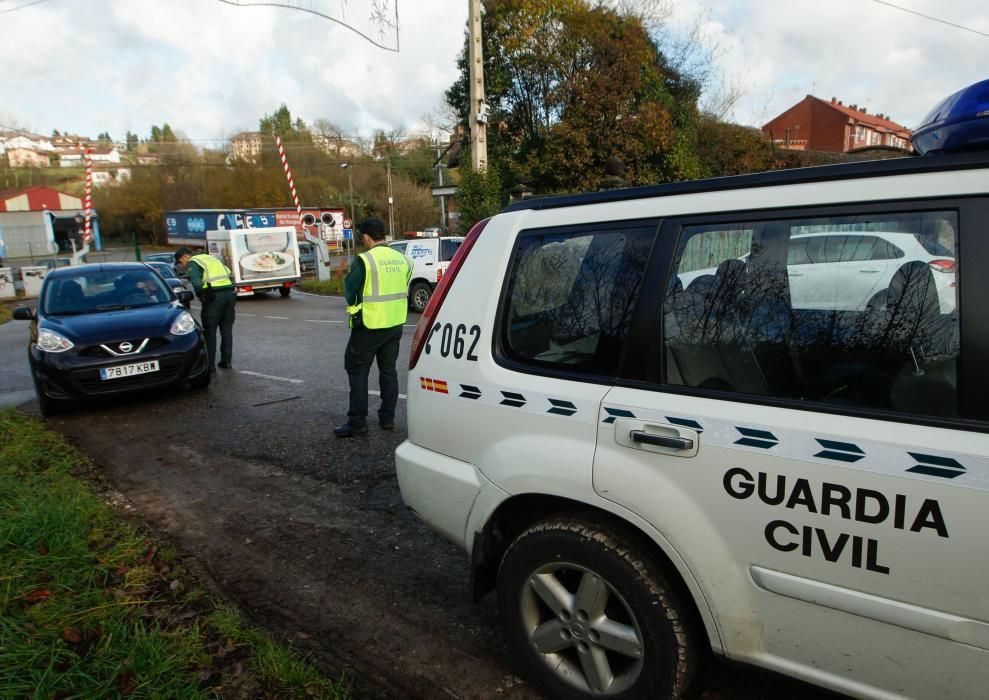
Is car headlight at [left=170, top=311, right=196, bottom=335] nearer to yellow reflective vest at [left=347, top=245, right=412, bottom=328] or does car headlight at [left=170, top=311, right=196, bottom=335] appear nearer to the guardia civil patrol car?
yellow reflective vest at [left=347, top=245, right=412, bottom=328]

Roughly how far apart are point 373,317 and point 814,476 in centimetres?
429

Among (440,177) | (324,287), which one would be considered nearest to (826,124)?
(440,177)

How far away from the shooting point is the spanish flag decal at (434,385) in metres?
2.70

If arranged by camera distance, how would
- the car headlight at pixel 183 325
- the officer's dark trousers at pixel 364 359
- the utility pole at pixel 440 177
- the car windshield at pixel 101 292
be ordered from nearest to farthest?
the officer's dark trousers at pixel 364 359 < the car headlight at pixel 183 325 < the car windshield at pixel 101 292 < the utility pole at pixel 440 177

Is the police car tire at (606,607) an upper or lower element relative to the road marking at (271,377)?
upper

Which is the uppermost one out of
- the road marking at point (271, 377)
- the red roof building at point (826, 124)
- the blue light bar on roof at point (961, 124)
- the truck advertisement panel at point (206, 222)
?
the red roof building at point (826, 124)

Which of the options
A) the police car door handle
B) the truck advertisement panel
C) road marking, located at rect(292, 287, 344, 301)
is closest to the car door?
the police car door handle

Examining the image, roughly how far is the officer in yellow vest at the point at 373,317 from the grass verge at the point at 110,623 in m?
2.17

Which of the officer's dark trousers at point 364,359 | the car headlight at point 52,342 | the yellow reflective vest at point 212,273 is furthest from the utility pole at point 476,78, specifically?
the car headlight at point 52,342

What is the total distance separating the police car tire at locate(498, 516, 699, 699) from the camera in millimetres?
2021

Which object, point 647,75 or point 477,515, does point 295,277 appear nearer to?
point 647,75

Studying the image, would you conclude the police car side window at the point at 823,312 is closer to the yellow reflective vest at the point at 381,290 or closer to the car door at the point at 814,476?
the car door at the point at 814,476

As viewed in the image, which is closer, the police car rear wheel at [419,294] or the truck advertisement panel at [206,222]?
the police car rear wheel at [419,294]

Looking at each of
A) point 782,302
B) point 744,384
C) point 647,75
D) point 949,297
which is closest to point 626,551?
point 744,384
